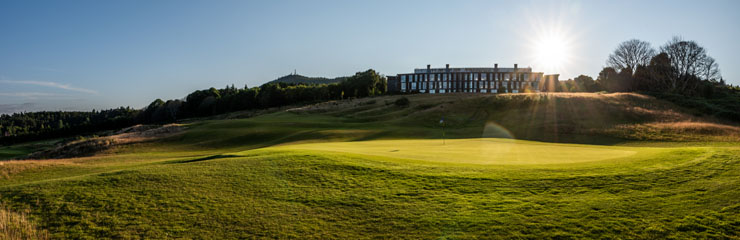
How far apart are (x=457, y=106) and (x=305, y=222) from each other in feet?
181

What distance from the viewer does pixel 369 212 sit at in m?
9.74

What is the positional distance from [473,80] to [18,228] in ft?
471

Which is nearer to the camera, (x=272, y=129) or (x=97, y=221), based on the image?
(x=97, y=221)

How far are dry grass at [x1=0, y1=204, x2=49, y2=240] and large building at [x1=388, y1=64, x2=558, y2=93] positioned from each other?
13512 cm

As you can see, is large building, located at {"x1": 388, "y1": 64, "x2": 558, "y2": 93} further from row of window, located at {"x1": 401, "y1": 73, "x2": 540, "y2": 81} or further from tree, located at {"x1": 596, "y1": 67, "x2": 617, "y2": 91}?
tree, located at {"x1": 596, "y1": 67, "x2": 617, "y2": 91}

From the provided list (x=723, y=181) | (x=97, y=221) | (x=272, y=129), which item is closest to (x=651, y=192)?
(x=723, y=181)

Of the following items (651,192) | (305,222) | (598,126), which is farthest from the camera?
(598,126)

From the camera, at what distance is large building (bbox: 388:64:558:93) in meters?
140

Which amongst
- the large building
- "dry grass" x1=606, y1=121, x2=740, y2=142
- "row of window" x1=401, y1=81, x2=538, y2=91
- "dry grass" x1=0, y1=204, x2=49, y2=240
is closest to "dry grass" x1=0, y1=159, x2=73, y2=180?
"dry grass" x1=0, y1=204, x2=49, y2=240

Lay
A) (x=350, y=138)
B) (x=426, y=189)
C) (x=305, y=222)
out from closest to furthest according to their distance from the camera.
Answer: (x=305, y=222), (x=426, y=189), (x=350, y=138)

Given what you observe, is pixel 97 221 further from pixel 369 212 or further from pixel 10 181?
pixel 10 181

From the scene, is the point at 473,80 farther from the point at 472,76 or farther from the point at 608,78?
the point at 608,78

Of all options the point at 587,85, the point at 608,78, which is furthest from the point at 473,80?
the point at 608,78

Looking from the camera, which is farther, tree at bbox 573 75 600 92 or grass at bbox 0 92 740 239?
tree at bbox 573 75 600 92
